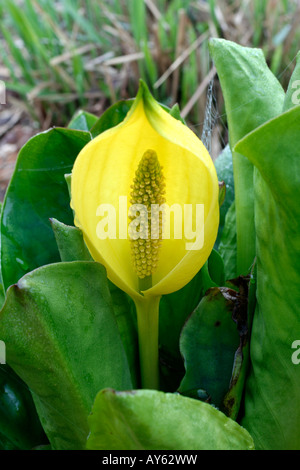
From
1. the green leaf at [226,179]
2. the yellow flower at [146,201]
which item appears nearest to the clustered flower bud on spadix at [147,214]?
the yellow flower at [146,201]

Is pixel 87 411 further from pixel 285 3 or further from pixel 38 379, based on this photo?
pixel 285 3

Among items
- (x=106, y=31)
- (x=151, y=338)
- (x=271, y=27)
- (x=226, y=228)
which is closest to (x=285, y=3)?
(x=271, y=27)

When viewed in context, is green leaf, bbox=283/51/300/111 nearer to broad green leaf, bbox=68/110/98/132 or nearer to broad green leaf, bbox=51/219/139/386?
broad green leaf, bbox=51/219/139/386

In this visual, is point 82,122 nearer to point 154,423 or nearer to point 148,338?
point 148,338

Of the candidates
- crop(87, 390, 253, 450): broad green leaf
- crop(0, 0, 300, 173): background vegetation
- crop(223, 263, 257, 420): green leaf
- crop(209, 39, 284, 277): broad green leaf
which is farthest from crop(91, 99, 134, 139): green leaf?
crop(0, 0, 300, 173): background vegetation

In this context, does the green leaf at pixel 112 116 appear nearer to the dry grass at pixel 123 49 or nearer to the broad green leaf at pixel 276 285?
the broad green leaf at pixel 276 285

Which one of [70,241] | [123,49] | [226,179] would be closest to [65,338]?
[70,241]
